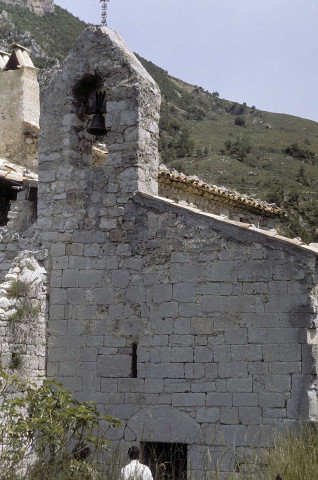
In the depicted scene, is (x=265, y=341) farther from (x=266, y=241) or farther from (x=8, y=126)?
(x=8, y=126)

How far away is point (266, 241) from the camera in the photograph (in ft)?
26.8

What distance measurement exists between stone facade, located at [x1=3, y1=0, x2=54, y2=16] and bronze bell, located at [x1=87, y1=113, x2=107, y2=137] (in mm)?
41102

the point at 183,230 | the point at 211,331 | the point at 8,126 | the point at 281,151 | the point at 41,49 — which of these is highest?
the point at 41,49

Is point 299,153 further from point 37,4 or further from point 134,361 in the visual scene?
point 134,361

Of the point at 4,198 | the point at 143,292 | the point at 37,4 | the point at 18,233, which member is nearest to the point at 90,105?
the point at 18,233

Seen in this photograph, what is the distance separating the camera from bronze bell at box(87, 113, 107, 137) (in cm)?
939

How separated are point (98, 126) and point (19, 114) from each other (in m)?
5.04

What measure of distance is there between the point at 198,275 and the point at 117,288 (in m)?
1.06

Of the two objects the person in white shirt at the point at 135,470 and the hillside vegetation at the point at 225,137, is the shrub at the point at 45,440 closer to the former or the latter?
the person in white shirt at the point at 135,470

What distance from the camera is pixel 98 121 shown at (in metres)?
9.41

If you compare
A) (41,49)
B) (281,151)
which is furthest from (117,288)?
(41,49)

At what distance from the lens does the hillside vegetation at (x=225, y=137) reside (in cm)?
2834

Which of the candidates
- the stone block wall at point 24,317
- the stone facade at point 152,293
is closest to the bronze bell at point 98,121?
the stone facade at point 152,293

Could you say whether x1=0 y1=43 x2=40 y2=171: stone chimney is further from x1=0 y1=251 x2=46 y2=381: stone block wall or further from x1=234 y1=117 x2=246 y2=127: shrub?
x1=234 y1=117 x2=246 y2=127: shrub
